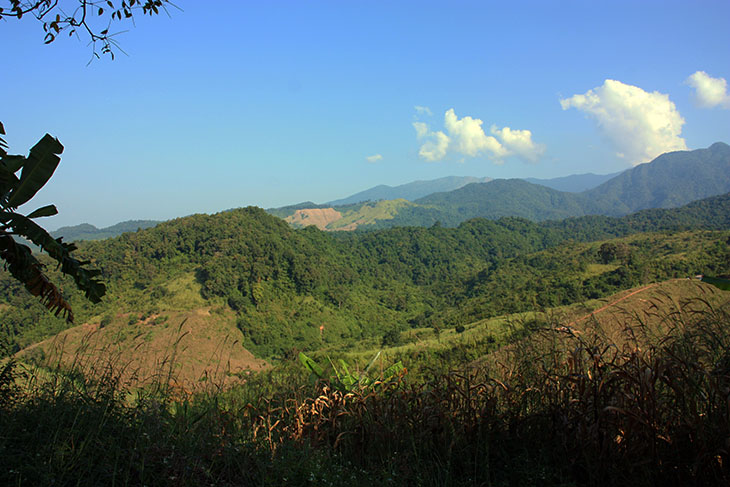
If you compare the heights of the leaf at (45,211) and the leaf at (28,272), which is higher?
the leaf at (45,211)

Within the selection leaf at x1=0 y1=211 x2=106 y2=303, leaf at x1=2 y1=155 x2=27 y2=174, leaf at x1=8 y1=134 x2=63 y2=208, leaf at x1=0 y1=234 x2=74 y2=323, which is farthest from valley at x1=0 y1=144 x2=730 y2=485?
leaf at x1=2 y1=155 x2=27 y2=174

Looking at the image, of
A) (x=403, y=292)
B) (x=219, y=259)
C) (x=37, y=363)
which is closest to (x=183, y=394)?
(x=37, y=363)

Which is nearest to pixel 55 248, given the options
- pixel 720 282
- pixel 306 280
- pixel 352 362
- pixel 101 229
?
pixel 720 282

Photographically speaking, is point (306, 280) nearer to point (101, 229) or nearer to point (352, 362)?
point (352, 362)

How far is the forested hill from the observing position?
40156 millimetres

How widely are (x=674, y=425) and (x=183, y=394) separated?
3.35 meters

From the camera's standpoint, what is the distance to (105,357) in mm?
3479

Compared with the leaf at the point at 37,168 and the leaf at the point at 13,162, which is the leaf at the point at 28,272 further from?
the leaf at the point at 13,162

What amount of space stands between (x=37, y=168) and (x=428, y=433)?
332 centimetres

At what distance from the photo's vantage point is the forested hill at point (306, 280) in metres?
40.2

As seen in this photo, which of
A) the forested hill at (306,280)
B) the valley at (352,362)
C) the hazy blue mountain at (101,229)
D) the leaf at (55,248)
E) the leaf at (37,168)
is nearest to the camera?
the valley at (352,362)

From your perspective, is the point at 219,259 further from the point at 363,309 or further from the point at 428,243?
the point at 428,243

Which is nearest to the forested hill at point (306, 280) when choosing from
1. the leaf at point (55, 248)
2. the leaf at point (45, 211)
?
the leaf at point (55, 248)

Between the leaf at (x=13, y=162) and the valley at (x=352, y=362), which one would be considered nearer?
the valley at (x=352, y=362)
